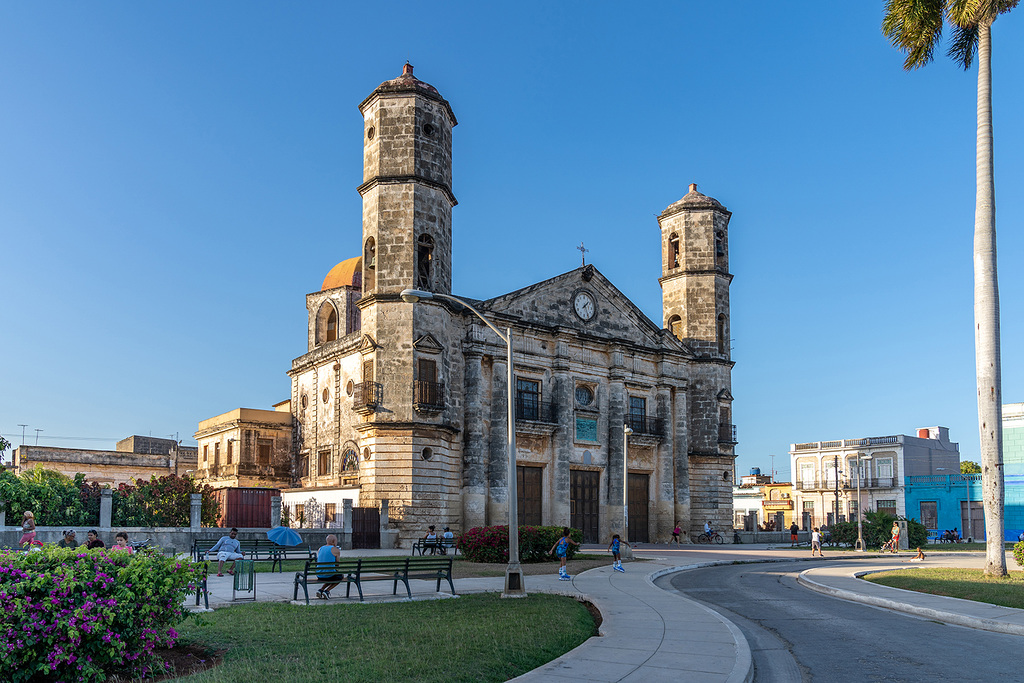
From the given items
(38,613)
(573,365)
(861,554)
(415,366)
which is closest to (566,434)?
(573,365)

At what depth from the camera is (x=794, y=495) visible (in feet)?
235

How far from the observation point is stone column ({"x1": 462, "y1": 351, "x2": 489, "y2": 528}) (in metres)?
37.8

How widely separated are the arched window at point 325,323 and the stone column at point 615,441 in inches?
723

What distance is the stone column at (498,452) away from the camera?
38.4 metres

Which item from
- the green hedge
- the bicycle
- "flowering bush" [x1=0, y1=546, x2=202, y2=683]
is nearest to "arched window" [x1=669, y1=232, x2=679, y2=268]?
the bicycle

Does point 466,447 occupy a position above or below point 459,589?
above

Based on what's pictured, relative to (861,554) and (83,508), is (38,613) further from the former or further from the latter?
(861,554)

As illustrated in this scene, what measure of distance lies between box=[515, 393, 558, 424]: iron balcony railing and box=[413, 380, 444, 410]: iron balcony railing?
640 centimetres

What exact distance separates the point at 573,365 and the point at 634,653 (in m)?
32.7

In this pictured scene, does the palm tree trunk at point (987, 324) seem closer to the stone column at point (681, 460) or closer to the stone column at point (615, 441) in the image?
the stone column at point (615, 441)

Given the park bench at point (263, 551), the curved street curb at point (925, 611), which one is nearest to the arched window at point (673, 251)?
the park bench at point (263, 551)

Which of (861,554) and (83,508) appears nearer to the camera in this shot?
(83,508)

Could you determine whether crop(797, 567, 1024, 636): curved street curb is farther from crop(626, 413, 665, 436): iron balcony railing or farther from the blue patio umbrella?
crop(626, 413, 665, 436): iron balcony railing

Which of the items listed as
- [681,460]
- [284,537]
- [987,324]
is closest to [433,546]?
[284,537]
